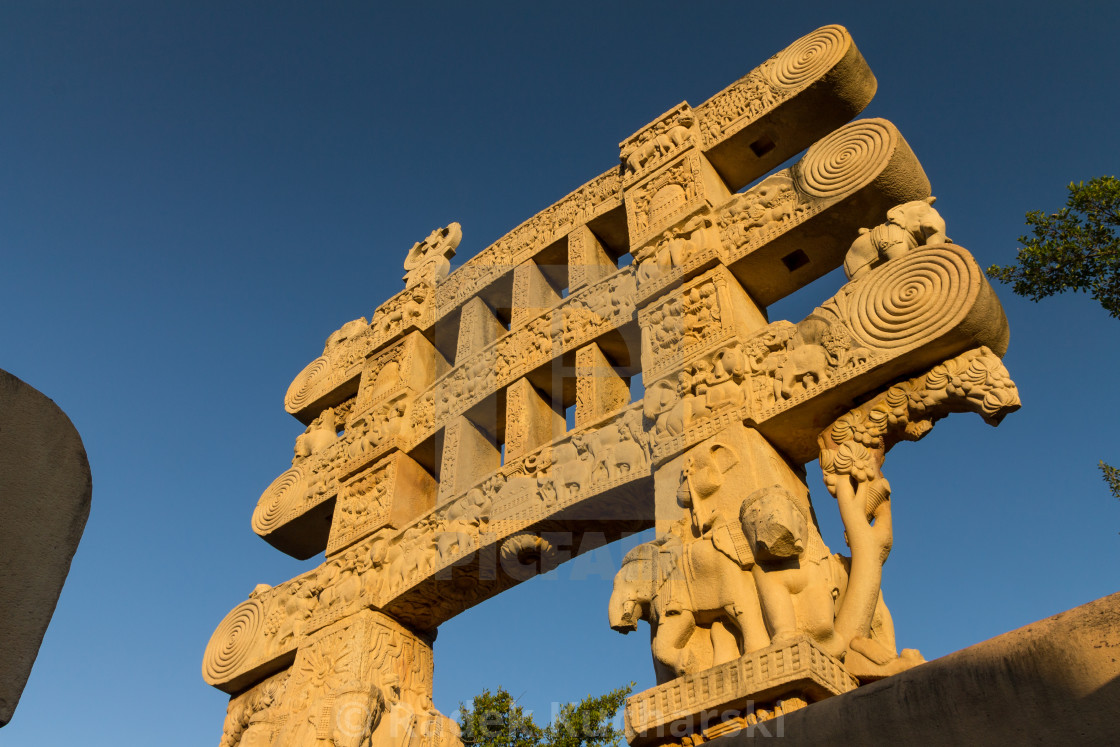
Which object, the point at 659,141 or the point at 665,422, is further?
the point at 659,141

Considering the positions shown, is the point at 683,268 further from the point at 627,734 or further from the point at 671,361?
the point at 627,734

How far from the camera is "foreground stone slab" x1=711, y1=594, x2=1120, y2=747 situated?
7.82ft

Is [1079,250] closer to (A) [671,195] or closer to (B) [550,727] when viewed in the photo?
(A) [671,195]

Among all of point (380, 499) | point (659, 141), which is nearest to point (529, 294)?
point (659, 141)

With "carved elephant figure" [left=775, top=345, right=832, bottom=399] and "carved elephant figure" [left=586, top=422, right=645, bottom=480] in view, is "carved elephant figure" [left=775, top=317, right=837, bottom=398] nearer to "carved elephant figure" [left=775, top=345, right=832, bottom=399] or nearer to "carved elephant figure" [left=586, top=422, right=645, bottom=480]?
"carved elephant figure" [left=775, top=345, right=832, bottom=399]

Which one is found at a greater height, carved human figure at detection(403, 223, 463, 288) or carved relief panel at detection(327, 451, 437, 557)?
carved human figure at detection(403, 223, 463, 288)

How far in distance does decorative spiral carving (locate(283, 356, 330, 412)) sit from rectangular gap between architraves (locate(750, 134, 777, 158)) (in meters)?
5.80

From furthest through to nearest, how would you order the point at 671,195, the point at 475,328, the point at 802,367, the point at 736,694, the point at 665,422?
the point at 475,328 < the point at 671,195 < the point at 665,422 < the point at 802,367 < the point at 736,694

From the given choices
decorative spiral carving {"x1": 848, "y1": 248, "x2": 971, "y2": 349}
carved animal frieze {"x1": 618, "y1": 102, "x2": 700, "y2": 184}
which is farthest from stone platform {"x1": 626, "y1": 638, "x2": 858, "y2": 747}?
carved animal frieze {"x1": 618, "y1": 102, "x2": 700, "y2": 184}

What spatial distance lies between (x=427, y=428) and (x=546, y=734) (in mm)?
6767

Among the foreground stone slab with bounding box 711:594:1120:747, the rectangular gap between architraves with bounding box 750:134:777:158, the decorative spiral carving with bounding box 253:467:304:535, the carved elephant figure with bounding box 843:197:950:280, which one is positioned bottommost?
the foreground stone slab with bounding box 711:594:1120:747

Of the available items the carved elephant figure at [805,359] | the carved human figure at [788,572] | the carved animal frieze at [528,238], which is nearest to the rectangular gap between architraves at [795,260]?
the carved elephant figure at [805,359]

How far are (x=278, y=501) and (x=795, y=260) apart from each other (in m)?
6.29

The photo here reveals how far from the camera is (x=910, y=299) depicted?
5.58 m
